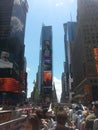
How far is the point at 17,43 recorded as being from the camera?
106375 millimetres

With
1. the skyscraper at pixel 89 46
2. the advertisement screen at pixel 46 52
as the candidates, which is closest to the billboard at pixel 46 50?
the advertisement screen at pixel 46 52

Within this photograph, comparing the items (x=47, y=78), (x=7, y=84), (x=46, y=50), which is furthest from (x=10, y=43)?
(x=46, y=50)

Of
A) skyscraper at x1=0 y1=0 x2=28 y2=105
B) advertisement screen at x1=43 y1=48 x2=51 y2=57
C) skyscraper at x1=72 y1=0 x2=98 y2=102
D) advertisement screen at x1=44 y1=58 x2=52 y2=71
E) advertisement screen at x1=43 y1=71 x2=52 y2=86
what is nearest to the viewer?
skyscraper at x1=72 y1=0 x2=98 y2=102

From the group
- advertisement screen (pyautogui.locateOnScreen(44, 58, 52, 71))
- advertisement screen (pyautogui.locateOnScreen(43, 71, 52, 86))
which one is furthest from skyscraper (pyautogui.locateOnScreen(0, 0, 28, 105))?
advertisement screen (pyautogui.locateOnScreen(44, 58, 52, 71))

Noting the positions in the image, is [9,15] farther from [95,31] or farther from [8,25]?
[95,31]

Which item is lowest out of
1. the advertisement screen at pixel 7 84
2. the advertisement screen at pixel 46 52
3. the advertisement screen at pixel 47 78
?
the advertisement screen at pixel 7 84

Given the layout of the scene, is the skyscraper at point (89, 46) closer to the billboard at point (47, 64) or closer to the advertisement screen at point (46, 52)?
the billboard at point (47, 64)

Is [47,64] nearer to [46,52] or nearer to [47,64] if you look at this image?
[47,64]

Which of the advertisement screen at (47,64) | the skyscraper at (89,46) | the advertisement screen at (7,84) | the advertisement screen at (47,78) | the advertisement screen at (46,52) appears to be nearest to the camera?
the skyscraper at (89,46)

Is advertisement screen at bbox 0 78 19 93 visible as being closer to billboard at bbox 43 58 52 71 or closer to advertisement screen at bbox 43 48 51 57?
billboard at bbox 43 58 52 71

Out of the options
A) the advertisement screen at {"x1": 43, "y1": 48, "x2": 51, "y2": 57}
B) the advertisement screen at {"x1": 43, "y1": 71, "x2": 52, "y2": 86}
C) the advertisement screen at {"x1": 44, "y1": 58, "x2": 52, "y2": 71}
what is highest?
the advertisement screen at {"x1": 43, "y1": 48, "x2": 51, "y2": 57}

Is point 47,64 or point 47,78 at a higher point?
point 47,64

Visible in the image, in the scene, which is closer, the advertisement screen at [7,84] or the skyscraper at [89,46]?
the skyscraper at [89,46]

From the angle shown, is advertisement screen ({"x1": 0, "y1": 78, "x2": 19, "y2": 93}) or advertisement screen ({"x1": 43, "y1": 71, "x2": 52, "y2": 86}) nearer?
advertisement screen ({"x1": 0, "y1": 78, "x2": 19, "y2": 93})
